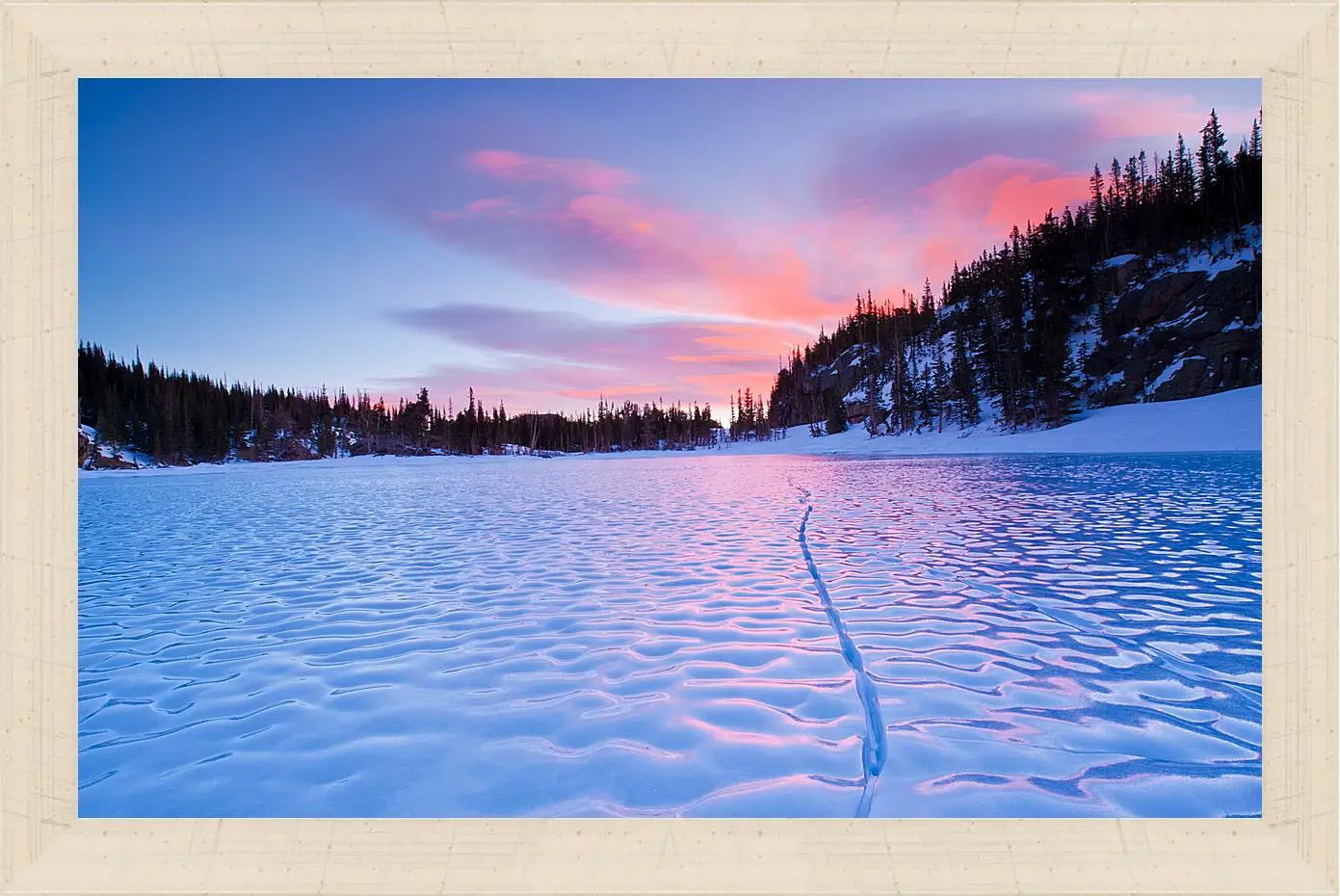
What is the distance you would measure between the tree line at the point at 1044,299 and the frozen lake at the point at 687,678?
145 feet

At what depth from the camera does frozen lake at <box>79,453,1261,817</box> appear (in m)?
2.12

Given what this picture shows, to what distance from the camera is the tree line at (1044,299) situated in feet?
146

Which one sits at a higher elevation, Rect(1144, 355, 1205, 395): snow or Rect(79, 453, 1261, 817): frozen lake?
Rect(1144, 355, 1205, 395): snow

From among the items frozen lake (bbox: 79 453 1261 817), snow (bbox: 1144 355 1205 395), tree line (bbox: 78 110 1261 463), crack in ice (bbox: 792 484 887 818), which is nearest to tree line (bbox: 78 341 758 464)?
tree line (bbox: 78 110 1261 463)

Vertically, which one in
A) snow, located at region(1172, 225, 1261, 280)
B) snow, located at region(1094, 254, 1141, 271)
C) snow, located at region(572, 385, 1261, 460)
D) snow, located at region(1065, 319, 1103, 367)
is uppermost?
snow, located at region(1094, 254, 1141, 271)

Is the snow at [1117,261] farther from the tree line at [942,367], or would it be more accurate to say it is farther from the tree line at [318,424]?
the tree line at [318,424]

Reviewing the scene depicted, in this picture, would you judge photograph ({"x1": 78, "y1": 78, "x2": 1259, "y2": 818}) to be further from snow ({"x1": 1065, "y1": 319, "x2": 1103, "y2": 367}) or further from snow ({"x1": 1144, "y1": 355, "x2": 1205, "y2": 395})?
snow ({"x1": 1065, "y1": 319, "x2": 1103, "y2": 367})

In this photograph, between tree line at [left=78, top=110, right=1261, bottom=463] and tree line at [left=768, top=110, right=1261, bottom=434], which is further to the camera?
tree line at [left=78, top=110, right=1261, bottom=463]

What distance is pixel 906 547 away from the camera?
259 inches

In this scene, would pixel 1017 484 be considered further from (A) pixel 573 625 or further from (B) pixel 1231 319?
(B) pixel 1231 319

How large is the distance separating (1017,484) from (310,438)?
79061mm

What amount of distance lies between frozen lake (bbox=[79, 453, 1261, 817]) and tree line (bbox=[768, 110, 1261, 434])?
4425 cm

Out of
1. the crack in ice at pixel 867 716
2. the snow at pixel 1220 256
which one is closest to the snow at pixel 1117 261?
the snow at pixel 1220 256

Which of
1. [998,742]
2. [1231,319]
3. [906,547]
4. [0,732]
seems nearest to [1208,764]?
[998,742]
